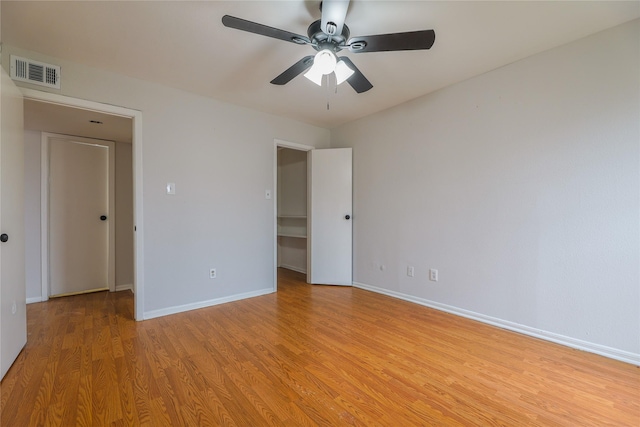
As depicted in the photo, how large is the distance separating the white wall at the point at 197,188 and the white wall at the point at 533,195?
1.76 metres

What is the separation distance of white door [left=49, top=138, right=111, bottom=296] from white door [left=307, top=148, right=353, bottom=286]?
2.86 metres

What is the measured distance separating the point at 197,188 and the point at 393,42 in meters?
2.41

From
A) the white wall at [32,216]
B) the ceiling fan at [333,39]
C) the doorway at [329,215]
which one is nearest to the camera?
the ceiling fan at [333,39]

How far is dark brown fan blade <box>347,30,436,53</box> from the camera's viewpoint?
61.8 inches

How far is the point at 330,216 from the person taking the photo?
4016 millimetres

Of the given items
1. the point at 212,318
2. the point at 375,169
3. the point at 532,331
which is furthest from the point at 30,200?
the point at 532,331

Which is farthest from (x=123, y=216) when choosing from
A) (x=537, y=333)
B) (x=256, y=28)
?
(x=537, y=333)

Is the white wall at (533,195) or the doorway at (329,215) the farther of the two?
the doorway at (329,215)

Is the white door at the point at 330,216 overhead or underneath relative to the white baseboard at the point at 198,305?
overhead

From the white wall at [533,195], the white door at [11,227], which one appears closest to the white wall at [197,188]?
the white door at [11,227]

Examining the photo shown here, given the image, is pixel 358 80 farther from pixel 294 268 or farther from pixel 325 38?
pixel 294 268

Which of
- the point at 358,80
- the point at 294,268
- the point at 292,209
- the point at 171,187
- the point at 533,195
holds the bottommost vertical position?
the point at 294,268

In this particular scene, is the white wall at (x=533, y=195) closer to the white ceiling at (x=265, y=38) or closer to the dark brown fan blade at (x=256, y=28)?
the white ceiling at (x=265, y=38)

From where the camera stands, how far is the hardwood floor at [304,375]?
143 cm
